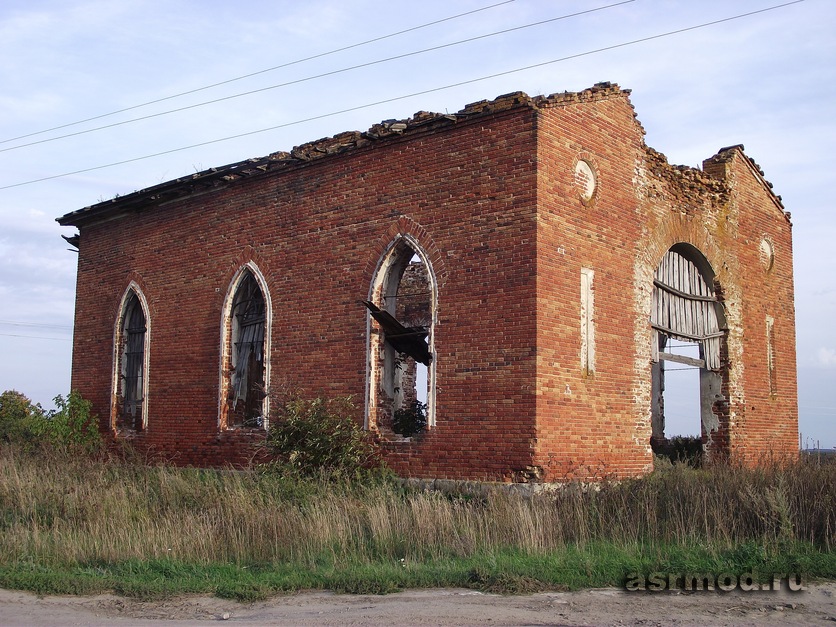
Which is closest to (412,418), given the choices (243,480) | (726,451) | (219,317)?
(243,480)

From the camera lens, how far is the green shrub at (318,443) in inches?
503

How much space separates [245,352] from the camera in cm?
1625

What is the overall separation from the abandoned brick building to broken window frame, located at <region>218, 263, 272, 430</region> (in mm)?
41

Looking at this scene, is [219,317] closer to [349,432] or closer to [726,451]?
[349,432]

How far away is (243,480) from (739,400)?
8.79 meters

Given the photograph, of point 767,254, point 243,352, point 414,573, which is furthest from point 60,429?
point 767,254

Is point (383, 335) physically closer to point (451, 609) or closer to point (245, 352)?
point (245, 352)

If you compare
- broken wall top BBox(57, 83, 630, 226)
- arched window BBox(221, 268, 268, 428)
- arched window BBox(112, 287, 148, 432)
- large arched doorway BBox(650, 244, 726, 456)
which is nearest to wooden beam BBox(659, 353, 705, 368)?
large arched doorway BBox(650, 244, 726, 456)

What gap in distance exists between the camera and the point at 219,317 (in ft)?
53.3

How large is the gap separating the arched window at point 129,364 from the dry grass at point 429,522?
272 inches

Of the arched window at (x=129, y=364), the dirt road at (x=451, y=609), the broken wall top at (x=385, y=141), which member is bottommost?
the dirt road at (x=451, y=609)

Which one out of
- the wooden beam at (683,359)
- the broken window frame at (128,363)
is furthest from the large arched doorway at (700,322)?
the broken window frame at (128,363)

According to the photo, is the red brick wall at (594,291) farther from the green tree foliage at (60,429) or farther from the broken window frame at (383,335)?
the green tree foliage at (60,429)

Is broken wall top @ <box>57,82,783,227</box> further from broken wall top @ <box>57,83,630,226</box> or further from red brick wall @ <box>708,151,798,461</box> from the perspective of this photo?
red brick wall @ <box>708,151,798,461</box>
